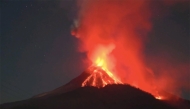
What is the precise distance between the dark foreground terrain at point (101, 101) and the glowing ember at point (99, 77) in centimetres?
1420

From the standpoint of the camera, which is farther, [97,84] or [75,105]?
[97,84]

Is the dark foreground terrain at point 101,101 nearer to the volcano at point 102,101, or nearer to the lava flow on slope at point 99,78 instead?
the volcano at point 102,101

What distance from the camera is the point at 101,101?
73.2 meters

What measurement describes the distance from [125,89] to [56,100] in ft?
74.6

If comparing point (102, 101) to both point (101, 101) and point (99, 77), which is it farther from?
point (99, 77)

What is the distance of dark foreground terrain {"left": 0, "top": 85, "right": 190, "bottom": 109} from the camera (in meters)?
68.1

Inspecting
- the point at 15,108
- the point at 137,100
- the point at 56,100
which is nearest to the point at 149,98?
the point at 137,100

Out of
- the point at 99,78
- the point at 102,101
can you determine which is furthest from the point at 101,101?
the point at 99,78

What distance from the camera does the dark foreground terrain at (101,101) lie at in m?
68.1

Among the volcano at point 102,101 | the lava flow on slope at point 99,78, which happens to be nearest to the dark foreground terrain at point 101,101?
the volcano at point 102,101

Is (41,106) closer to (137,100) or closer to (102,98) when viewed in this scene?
(102,98)

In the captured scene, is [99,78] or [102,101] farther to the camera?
[99,78]

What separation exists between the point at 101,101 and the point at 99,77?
31340 millimetres

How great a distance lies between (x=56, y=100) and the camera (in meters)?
73.4
